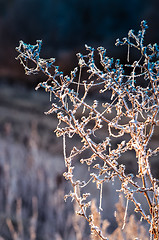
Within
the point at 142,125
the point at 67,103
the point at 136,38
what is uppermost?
the point at 136,38

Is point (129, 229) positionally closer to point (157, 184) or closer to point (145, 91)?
point (157, 184)

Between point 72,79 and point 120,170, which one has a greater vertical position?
point 72,79

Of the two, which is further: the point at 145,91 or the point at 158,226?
the point at 145,91

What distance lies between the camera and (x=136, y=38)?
1.22 meters

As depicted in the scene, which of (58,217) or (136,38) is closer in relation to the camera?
(136,38)

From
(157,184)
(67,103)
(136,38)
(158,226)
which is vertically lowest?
(158,226)

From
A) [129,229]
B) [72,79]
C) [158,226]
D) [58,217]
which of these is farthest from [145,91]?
[58,217]

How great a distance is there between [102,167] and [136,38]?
620mm

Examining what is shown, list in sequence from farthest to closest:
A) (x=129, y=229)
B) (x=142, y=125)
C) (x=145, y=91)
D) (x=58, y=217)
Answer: (x=58, y=217), (x=129, y=229), (x=145, y=91), (x=142, y=125)

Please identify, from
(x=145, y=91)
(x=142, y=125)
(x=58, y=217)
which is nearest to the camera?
(x=142, y=125)

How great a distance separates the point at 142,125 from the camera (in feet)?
3.46

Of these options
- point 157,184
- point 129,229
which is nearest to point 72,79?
point 157,184

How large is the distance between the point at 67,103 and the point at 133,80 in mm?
327

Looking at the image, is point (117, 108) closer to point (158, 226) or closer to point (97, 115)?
point (97, 115)
